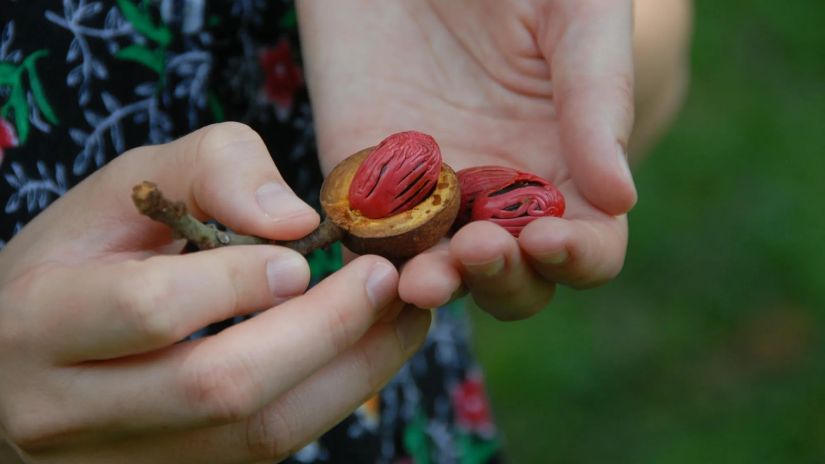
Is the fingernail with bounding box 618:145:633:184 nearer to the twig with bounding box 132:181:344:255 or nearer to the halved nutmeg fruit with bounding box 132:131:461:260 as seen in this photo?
the halved nutmeg fruit with bounding box 132:131:461:260

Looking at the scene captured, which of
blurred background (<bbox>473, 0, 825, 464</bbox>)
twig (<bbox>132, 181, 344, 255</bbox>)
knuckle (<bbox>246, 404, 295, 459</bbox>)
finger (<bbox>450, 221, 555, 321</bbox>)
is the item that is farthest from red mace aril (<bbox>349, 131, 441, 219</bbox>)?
blurred background (<bbox>473, 0, 825, 464</bbox>)

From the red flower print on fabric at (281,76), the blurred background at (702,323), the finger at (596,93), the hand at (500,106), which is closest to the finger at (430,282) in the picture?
the hand at (500,106)

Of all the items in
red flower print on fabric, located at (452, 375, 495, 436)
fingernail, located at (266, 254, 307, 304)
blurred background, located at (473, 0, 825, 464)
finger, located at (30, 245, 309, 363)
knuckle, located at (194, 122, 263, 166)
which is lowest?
blurred background, located at (473, 0, 825, 464)

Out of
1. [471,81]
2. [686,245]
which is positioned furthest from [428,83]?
[686,245]

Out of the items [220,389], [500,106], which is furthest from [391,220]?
[220,389]

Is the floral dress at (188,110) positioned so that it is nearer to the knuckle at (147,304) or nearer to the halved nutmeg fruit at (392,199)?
the halved nutmeg fruit at (392,199)

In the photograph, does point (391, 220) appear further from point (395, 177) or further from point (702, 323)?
point (702, 323)
